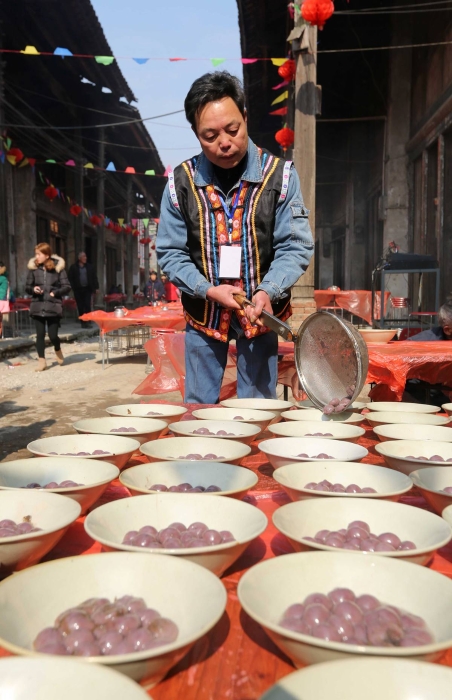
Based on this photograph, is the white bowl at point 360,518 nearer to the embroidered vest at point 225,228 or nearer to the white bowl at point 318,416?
the white bowl at point 318,416

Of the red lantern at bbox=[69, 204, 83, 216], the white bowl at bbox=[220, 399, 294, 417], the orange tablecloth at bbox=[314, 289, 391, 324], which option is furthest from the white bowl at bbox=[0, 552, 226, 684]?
the red lantern at bbox=[69, 204, 83, 216]

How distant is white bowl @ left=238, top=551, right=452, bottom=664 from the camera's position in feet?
2.66

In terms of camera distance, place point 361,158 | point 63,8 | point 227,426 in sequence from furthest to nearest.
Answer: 1. point 361,158
2. point 63,8
3. point 227,426

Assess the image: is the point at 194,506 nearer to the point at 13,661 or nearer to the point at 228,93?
the point at 13,661

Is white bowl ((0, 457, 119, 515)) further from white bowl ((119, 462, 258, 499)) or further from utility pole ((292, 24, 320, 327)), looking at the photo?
utility pole ((292, 24, 320, 327))

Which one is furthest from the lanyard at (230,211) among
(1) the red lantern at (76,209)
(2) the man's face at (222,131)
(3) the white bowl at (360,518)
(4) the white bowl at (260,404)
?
(1) the red lantern at (76,209)

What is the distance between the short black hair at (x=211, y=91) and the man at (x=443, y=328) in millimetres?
2318

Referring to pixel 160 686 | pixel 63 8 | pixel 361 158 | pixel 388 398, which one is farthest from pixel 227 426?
Result: pixel 361 158

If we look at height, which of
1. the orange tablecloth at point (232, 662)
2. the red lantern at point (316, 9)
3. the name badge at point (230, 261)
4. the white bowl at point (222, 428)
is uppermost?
the red lantern at point (316, 9)

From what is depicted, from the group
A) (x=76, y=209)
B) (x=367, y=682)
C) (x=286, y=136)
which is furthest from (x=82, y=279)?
(x=367, y=682)

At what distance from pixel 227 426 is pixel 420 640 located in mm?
1156

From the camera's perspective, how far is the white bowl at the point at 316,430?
1.78m

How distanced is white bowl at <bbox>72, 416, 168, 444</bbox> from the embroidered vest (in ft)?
1.83

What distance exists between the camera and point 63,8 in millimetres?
8969
